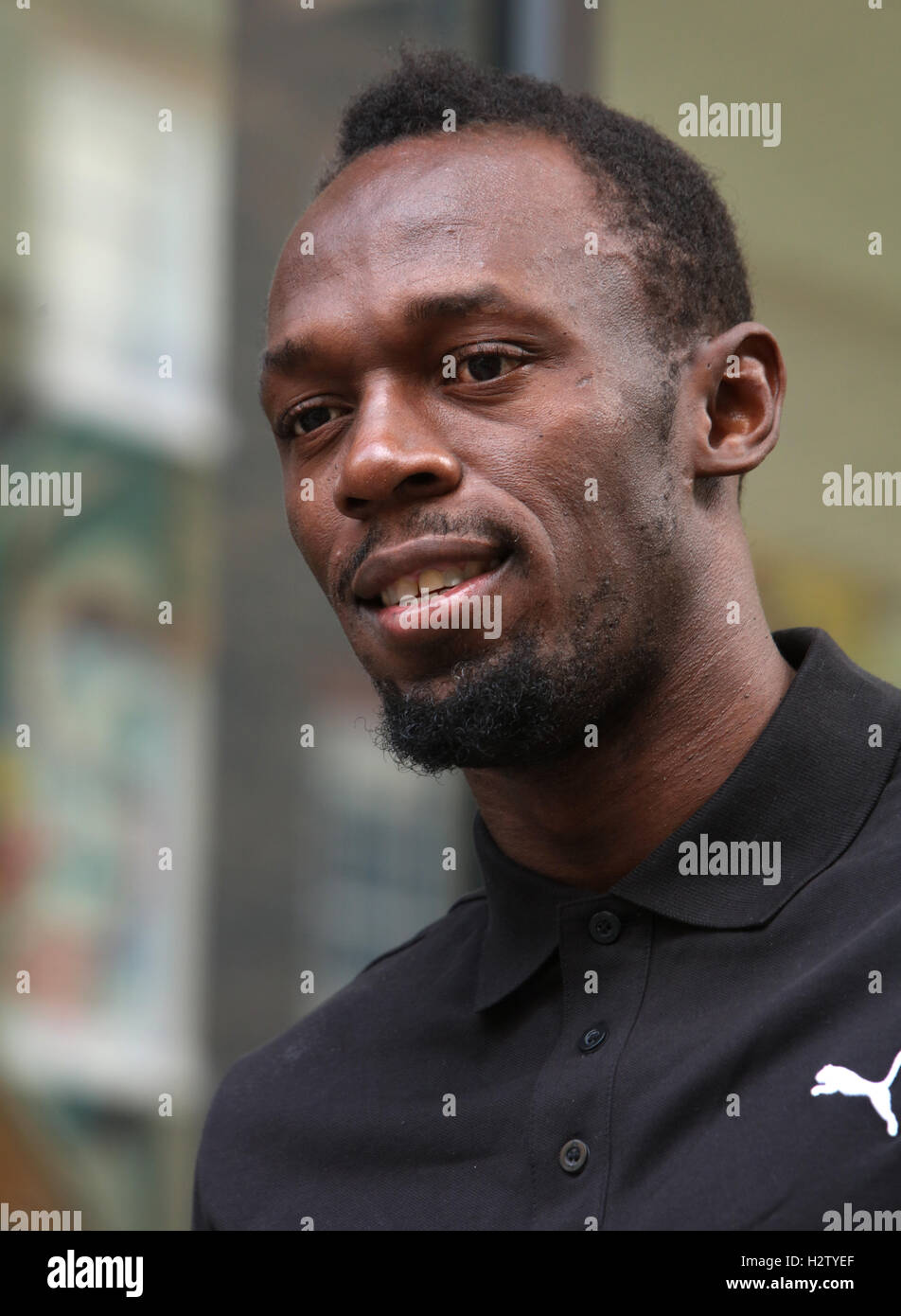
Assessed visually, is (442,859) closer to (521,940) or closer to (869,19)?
(869,19)

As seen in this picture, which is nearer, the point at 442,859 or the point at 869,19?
the point at 869,19

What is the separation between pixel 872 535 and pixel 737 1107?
5296 mm

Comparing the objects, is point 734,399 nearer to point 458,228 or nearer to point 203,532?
point 458,228

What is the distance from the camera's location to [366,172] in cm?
317

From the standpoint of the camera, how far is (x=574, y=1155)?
2.62 m

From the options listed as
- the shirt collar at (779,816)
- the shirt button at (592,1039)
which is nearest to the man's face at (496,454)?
the shirt collar at (779,816)

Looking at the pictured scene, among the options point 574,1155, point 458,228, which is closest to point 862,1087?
point 574,1155

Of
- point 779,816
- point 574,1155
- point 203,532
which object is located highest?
point 203,532

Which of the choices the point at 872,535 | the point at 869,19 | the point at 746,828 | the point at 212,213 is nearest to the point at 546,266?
the point at 746,828

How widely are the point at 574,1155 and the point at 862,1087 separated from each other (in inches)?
16.2

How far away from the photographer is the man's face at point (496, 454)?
9.32 ft

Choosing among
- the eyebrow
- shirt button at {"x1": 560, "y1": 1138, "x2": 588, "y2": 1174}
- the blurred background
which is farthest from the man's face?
the blurred background

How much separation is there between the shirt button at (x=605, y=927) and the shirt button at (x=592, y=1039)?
130mm

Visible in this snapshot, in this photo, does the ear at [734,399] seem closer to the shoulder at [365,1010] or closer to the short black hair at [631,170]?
the short black hair at [631,170]
